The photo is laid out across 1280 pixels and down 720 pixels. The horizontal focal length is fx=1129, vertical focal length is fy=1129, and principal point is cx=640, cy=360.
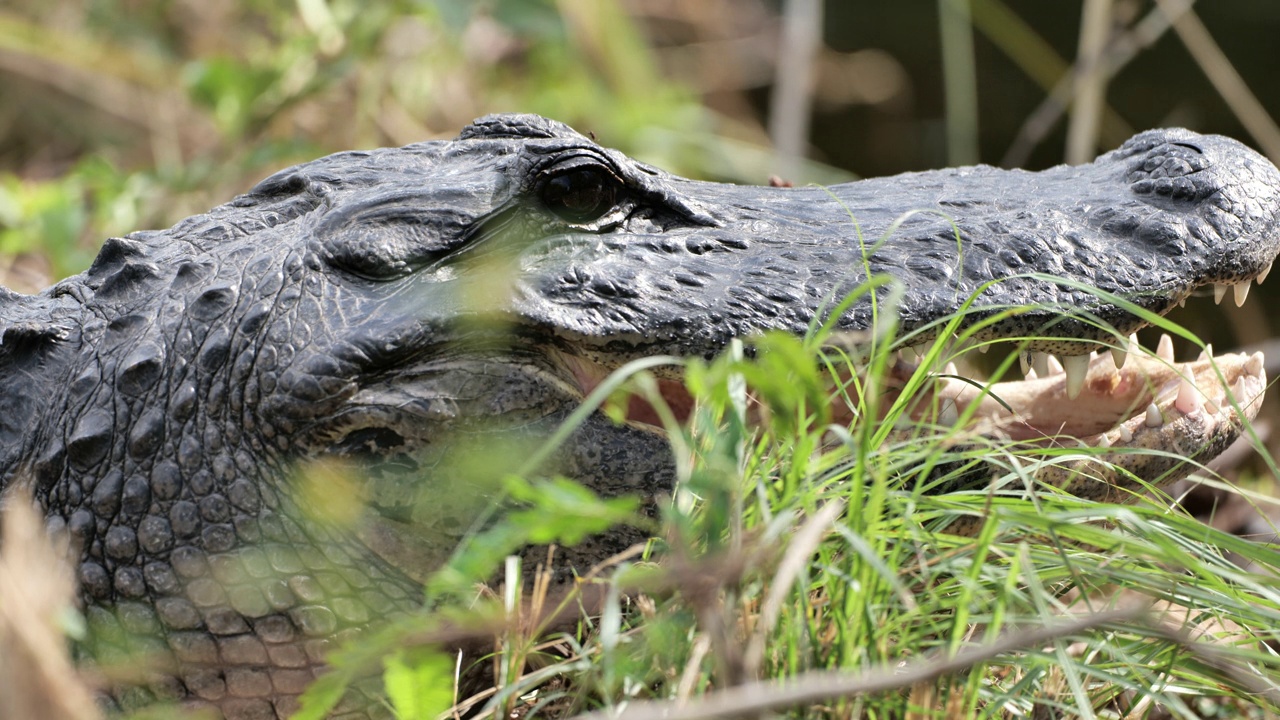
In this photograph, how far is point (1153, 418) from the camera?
6.80 feet

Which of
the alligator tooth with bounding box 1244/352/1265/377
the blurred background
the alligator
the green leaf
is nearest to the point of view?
the green leaf

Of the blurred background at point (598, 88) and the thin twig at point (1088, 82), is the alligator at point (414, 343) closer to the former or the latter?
the blurred background at point (598, 88)

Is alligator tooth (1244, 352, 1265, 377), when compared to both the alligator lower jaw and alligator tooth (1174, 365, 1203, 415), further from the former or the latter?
alligator tooth (1174, 365, 1203, 415)

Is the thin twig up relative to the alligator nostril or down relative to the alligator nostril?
up

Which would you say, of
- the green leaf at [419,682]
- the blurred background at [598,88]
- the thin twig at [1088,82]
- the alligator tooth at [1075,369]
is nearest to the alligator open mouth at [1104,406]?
Result: the alligator tooth at [1075,369]

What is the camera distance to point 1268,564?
172cm

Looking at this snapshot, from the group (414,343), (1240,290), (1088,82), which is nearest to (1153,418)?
(1240,290)

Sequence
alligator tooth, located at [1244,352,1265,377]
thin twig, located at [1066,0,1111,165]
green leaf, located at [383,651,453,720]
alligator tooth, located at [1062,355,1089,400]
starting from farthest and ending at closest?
1. thin twig, located at [1066,0,1111,165]
2. alligator tooth, located at [1244,352,1265,377]
3. alligator tooth, located at [1062,355,1089,400]
4. green leaf, located at [383,651,453,720]

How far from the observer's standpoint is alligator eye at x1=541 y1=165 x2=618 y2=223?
7.06 ft

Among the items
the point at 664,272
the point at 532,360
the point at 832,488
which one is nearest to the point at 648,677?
the point at 832,488

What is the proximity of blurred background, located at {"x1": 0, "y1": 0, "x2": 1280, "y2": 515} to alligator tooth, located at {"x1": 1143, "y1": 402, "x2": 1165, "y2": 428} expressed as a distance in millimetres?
1632

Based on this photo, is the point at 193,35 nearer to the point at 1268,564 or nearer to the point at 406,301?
the point at 406,301

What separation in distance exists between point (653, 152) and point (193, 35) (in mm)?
2596

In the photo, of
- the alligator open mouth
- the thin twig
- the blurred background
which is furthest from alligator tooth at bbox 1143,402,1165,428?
the thin twig
